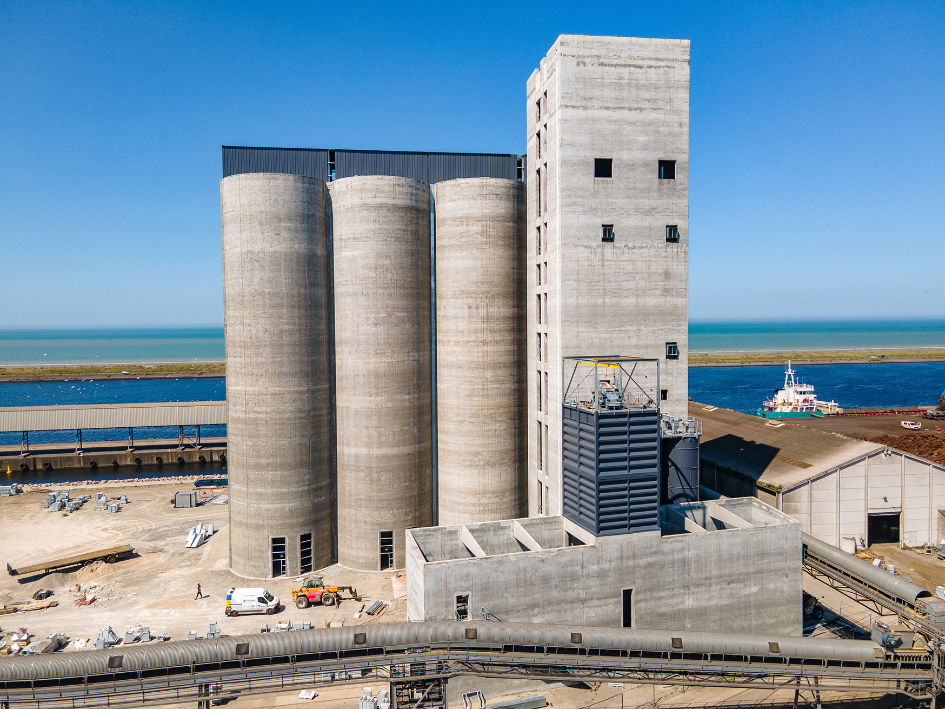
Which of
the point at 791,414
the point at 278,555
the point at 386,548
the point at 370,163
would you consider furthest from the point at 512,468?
the point at 791,414

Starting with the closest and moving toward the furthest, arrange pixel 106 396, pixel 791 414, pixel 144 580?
pixel 144 580, pixel 791 414, pixel 106 396

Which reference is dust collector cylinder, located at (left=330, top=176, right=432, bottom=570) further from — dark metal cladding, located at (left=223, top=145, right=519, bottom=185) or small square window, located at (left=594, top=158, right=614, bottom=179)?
small square window, located at (left=594, top=158, right=614, bottom=179)

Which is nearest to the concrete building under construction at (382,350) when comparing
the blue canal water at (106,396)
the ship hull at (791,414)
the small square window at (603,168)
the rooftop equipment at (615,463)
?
the small square window at (603,168)

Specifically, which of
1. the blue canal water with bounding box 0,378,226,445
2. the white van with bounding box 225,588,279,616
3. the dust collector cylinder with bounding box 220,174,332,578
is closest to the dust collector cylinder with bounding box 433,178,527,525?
the dust collector cylinder with bounding box 220,174,332,578

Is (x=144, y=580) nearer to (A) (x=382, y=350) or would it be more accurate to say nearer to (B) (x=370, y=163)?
(A) (x=382, y=350)

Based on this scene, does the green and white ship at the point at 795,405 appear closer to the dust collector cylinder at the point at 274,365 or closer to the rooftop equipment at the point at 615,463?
the rooftop equipment at the point at 615,463
